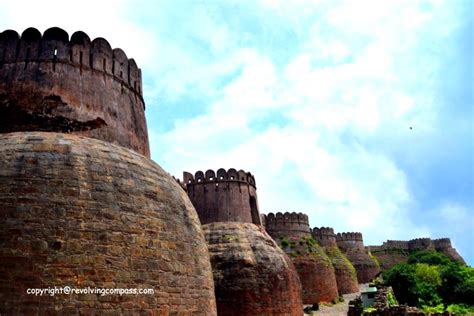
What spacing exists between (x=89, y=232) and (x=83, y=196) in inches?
23.2

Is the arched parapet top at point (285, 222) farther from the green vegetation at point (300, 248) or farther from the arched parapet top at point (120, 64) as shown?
the arched parapet top at point (120, 64)

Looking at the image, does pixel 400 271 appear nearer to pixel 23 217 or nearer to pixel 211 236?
pixel 211 236

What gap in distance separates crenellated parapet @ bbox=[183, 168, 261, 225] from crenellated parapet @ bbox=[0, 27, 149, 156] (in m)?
7.17

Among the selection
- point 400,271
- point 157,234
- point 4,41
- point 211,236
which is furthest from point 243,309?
point 400,271

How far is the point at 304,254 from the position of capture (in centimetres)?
2592

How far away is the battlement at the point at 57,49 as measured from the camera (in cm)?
882

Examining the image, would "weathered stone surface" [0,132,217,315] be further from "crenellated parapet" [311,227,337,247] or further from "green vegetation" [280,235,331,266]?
"crenellated parapet" [311,227,337,247]

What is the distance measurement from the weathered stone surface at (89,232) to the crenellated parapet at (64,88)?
66 cm

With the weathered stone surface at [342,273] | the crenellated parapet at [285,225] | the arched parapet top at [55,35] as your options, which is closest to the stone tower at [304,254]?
the crenellated parapet at [285,225]

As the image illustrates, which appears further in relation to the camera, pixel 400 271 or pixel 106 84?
pixel 400 271

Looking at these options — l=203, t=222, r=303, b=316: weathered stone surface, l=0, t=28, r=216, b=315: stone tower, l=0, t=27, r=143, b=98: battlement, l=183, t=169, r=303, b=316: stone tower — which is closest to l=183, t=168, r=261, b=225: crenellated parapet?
l=183, t=169, r=303, b=316: stone tower

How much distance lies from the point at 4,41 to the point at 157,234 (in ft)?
16.5

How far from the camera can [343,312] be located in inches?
880

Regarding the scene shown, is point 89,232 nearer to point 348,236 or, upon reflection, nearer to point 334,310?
point 334,310
